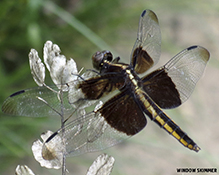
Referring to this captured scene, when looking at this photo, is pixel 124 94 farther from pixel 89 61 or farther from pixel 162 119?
pixel 89 61

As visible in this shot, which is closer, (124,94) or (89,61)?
(124,94)

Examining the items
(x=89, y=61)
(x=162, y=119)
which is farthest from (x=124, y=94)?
(x=89, y=61)

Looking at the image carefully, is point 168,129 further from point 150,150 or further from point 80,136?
point 150,150

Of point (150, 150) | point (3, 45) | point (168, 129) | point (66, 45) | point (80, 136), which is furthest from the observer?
point (150, 150)

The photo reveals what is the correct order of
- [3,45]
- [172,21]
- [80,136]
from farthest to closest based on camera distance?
[172,21] < [3,45] < [80,136]

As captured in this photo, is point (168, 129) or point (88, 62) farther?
point (88, 62)

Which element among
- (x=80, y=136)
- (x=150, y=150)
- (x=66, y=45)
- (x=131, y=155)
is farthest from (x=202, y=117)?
(x=80, y=136)

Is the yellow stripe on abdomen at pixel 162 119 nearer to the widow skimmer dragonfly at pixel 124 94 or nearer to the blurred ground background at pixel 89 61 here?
the widow skimmer dragonfly at pixel 124 94
